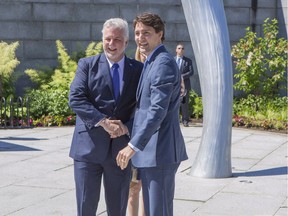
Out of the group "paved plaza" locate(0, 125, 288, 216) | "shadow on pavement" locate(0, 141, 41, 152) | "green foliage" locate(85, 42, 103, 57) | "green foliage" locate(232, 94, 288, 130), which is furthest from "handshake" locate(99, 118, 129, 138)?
"green foliage" locate(85, 42, 103, 57)

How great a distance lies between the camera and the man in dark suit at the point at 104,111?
5.09 m

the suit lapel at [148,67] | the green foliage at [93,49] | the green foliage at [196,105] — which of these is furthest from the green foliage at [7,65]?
the suit lapel at [148,67]

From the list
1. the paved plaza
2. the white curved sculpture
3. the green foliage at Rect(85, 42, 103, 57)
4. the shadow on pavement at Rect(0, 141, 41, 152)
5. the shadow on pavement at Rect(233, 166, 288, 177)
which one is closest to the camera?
the paved plaza

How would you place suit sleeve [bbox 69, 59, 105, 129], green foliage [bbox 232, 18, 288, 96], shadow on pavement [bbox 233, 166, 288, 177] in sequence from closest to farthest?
suit sleeve [bbox 69, 59, 105, 129], shadow on pavement [bbox 233, 166, 288, 177], green foliage [bbox 232, 18, 288, 96]

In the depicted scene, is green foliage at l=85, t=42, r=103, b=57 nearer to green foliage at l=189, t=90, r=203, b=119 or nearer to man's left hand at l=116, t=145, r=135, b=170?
green foliage at l=189, t=90, r=203, b=119

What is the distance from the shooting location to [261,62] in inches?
658

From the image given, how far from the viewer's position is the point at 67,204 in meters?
7.30

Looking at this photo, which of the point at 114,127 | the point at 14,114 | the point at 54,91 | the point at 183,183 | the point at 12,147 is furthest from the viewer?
the point at 54,91

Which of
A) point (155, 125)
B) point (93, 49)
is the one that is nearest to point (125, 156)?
point (155, 125)

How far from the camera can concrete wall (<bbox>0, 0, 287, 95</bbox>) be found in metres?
16.2

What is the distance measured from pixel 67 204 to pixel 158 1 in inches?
416

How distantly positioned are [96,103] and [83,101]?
0.46 ft

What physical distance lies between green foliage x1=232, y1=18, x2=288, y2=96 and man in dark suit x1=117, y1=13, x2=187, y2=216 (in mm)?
12004

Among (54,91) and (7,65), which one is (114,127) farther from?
(54,91)
